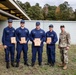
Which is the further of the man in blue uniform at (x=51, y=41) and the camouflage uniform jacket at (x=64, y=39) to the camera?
the man in blue uniform at (x=51, y=41)

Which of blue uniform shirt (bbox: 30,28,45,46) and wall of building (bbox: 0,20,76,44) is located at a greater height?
wall of building (bbox: 0,20,76,44)

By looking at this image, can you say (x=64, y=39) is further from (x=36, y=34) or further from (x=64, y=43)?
(x=36, y=34)

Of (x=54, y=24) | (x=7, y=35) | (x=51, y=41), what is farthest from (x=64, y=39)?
(x=54, y=24)

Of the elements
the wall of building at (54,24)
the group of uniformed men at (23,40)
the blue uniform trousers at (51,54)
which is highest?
the wall of building at (54,24)

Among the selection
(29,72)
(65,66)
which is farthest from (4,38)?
(65,66)

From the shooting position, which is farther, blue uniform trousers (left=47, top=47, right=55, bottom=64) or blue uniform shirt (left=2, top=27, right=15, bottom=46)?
blue uniform trousers (left=47, top=47, right=55, bottom=64)

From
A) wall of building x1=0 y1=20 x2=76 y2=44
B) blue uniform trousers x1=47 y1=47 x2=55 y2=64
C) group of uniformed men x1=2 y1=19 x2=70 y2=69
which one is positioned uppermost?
wall of building x1=0 y1=20 x2=76 y2=44

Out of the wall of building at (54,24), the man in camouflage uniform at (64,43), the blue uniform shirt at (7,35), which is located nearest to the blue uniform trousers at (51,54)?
the man in camouflage uniform at (64,43)

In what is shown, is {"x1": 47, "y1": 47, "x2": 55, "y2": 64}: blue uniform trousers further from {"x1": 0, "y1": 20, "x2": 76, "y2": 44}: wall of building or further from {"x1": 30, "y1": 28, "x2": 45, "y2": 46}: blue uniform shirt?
{"x1": 0, "y1": 20, "x2": 76, "y2": 44}: wall of building

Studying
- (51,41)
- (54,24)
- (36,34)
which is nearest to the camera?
(36,34)

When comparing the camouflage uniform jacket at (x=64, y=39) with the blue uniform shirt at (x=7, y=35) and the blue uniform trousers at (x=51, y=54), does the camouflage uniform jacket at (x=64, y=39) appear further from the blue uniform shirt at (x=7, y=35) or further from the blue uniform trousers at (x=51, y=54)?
the blue uniform shirt at (x=7, y=35)

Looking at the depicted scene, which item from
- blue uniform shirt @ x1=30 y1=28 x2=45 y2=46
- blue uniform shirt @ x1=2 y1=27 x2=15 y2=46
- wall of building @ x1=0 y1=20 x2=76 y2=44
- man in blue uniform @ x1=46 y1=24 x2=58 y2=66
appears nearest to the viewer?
blue uniform shirt @ x1=2 y1=27 x2=15 y2=46

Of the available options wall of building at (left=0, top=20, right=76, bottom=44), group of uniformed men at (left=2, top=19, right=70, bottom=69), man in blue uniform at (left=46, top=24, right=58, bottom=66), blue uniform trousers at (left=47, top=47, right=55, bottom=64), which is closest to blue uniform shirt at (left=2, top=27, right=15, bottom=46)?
group of uniformed men at (left=2, top=19, right=70, bottom=69)

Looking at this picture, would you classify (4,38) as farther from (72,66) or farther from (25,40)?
(72,66)
